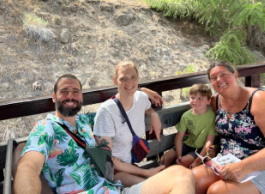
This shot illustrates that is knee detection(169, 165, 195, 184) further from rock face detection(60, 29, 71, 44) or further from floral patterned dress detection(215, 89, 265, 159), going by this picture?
rock face detection(60, 29, 71, 44)

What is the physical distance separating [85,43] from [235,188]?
7.76 m

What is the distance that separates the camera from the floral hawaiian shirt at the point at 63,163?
134cm

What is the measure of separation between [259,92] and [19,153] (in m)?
1.70

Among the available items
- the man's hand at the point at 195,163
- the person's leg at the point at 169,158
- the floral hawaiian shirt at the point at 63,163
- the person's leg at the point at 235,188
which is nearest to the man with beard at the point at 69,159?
the floral hawaiian shirt at the point at 63,163

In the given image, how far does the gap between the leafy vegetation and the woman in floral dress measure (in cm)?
681

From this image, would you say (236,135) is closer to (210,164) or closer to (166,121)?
(210,164)

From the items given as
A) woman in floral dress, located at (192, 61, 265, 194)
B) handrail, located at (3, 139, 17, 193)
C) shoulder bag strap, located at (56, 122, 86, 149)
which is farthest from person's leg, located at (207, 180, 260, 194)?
handrail, located at (3, 139, 17, 193)

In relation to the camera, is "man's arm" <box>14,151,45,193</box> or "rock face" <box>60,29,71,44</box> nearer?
"man's arm" <box>14,151,45,193</box>

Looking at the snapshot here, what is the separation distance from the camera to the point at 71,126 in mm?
1571

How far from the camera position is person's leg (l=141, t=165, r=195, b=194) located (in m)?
1.39

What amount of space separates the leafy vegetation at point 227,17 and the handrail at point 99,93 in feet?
19.3

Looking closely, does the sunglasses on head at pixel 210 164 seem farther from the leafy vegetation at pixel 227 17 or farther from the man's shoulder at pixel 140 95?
the leafy vegetation at pixel 227 17

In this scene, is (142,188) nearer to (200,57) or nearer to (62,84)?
(62,84)

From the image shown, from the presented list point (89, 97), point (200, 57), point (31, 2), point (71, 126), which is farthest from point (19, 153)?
point (31, 2)
